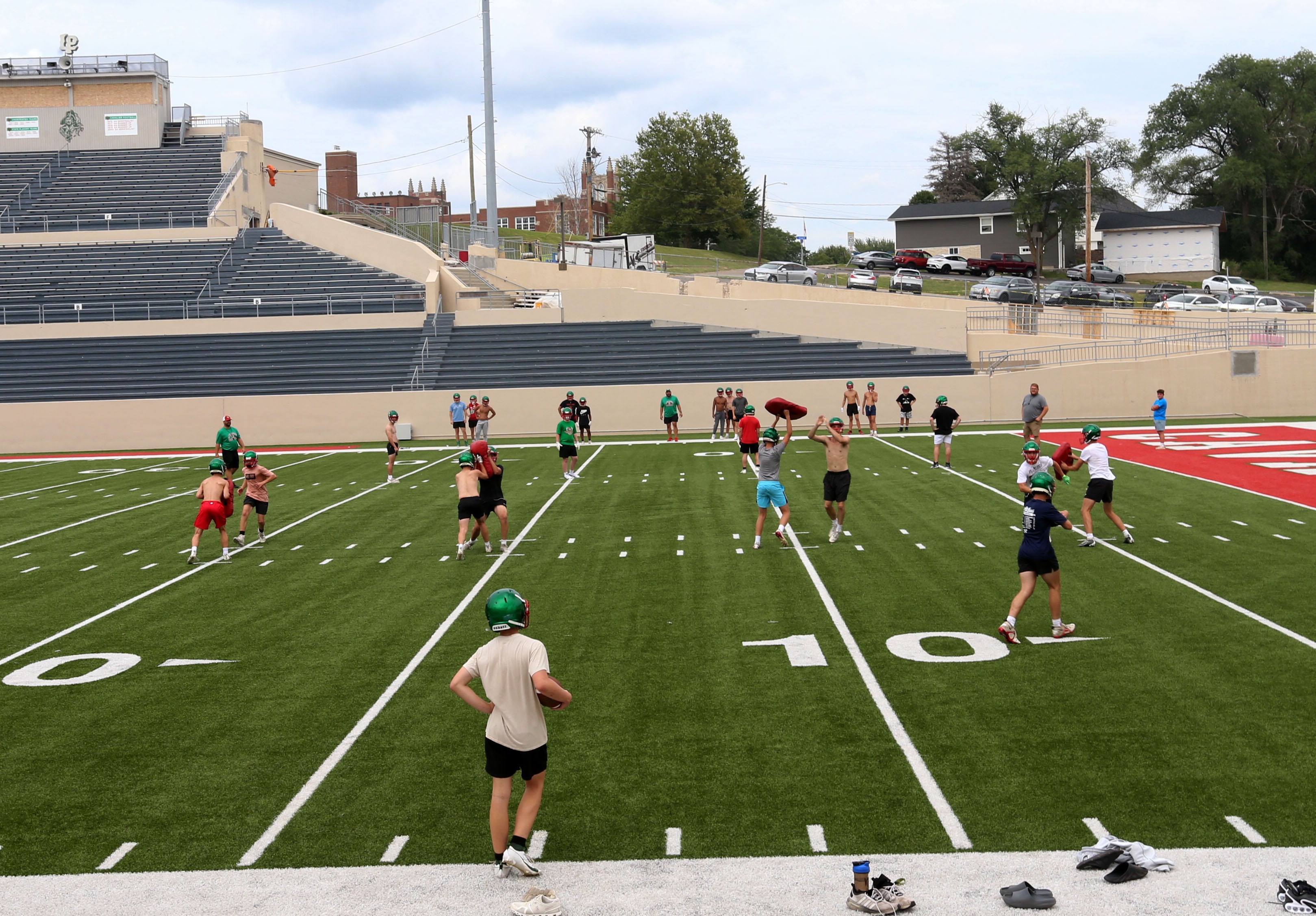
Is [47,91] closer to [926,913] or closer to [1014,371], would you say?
[1014,371]

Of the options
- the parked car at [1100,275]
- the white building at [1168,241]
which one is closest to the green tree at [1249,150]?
the white building at [1168,241]

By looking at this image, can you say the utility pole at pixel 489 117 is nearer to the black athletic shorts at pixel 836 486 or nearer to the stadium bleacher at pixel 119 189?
the stadium bleacher at pixel 119 189

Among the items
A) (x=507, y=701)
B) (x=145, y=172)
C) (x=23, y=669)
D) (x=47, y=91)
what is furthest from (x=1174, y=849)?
(x=47, y=91)

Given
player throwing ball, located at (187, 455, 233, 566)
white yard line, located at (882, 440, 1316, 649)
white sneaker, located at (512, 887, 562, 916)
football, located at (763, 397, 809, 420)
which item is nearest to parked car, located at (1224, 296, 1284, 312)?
white yard line, located at (882, 440, 1316, 649)

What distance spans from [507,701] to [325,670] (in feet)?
16.0

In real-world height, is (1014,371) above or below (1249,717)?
above

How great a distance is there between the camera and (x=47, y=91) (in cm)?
5991

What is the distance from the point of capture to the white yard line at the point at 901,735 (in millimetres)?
6703

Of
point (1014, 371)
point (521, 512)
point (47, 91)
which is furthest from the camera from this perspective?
point (47, 91)

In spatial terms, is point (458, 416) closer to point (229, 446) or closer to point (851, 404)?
point (229, 446)

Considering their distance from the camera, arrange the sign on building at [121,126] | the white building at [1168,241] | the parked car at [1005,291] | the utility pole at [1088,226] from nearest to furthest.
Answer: the parked car at [1005,291]
the utility pole at [1088,226]
the sign on building at [121,126]
the white building at [1168,241]

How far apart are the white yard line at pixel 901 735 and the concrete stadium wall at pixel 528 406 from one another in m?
26.2

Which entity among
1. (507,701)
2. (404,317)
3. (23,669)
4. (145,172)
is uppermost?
(145,172)

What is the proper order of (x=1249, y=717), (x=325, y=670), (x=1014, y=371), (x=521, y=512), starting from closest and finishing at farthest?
(x=1249, y=717)
(x=325, y=670)
(x=521, y=512)
(x=1014, y=371)
